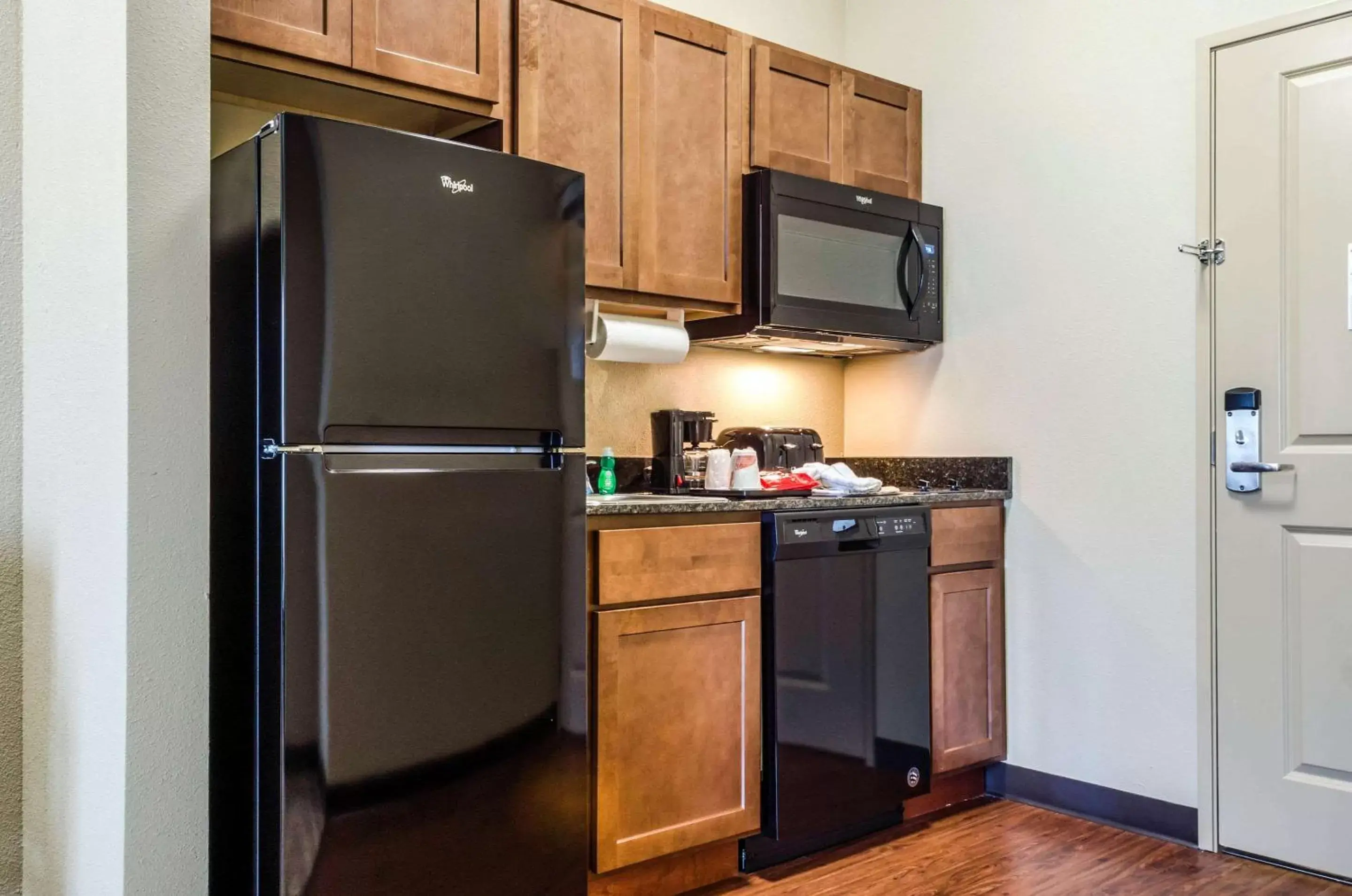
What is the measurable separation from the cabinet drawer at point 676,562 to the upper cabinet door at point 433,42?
3.40ft

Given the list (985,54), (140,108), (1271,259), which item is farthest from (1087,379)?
(140,108)

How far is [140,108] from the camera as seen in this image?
5.57 ft

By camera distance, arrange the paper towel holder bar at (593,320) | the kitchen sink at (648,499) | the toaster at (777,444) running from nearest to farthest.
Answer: the kitchen sink at (648,499), the paper towel holder bar at (593,320), the toaster at (777,444)

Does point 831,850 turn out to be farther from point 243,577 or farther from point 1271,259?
point 1271,259

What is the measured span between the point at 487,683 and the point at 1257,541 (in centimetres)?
191

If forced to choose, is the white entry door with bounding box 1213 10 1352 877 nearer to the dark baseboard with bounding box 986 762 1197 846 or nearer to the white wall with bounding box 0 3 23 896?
the dark baseboard with bounding box 986 762 1197 846

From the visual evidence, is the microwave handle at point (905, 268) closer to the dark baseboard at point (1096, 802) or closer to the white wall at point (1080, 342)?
the white wall at point (1080, 342)

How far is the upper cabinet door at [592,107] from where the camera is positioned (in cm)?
234

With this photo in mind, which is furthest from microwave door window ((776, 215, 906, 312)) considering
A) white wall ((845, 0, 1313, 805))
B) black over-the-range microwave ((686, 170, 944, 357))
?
white wall ((845, 0, 1313, 805))

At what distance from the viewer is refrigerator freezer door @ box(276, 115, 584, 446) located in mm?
1669

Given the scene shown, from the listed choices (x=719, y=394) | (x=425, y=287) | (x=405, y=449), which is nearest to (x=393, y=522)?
(x=405, y=449)

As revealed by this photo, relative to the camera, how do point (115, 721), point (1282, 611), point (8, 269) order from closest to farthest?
point (115, 721) < point (8, 269) < point (1282, 611)

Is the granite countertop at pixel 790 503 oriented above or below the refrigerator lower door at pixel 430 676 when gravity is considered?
above

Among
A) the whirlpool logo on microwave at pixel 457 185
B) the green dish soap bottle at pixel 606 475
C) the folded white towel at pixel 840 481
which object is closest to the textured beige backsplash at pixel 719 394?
the green dish soap bottle at pixel 606 475
